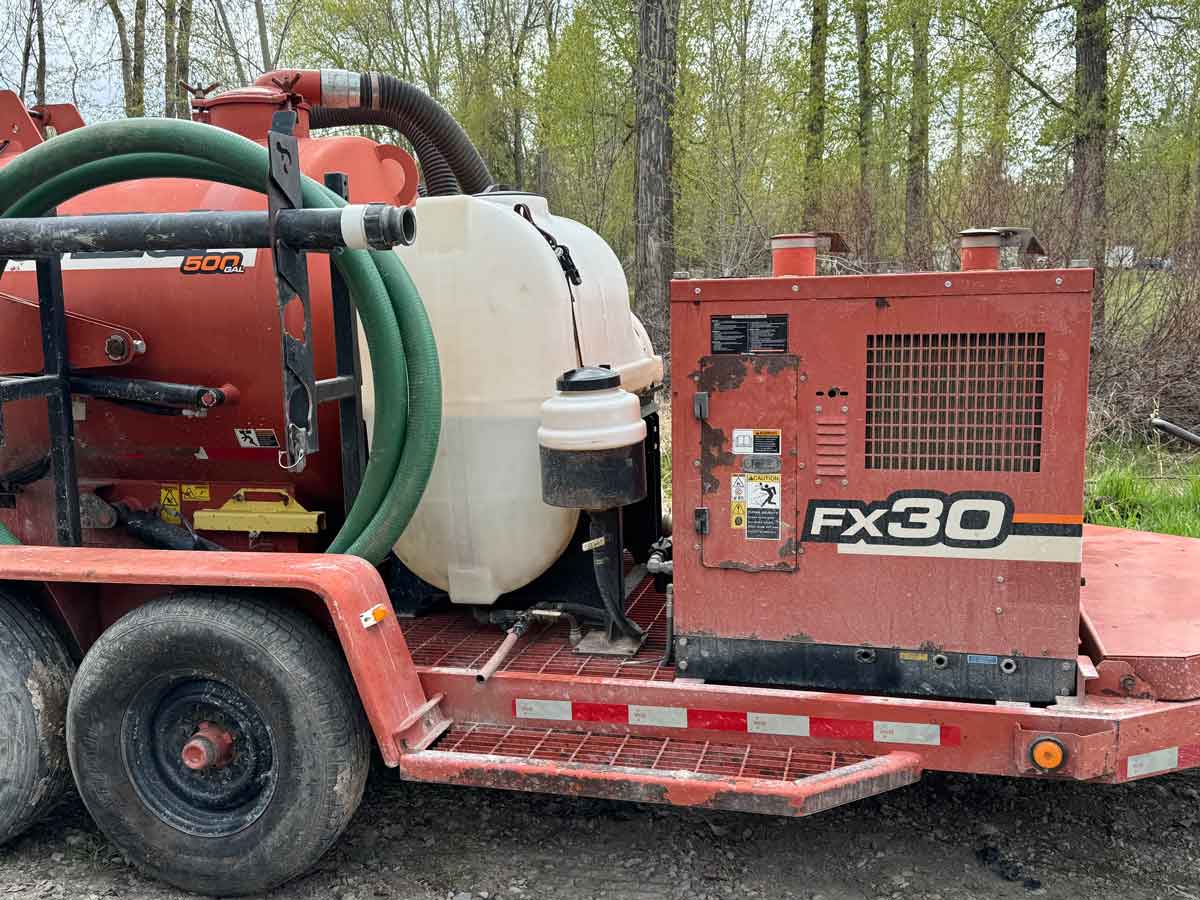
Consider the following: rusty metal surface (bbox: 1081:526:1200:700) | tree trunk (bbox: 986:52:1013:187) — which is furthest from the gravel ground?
tree trunk (bbox: 986:52:1013:187)

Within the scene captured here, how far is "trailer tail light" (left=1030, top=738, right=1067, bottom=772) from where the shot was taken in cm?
273

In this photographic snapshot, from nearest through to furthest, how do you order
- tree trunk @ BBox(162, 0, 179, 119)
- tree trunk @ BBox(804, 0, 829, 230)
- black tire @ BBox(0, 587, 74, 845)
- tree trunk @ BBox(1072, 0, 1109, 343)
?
black tire @ BBox(0, 587, 74, 845)
tree trunk @ BBox(1072, 0, 1109, 343)
tree trunk @ BBox(162, 0, 179, 119)
tree trunk @ BBox(804, 0, 829, 230)

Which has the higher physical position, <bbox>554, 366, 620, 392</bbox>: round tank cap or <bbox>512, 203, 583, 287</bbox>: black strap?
<bbox>512, 203, 583, 287</bbox>: black strap

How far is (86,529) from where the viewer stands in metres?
3.85

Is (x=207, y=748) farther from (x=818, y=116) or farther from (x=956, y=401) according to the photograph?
(x=818, y=116)

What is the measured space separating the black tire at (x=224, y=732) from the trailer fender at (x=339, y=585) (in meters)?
0.11

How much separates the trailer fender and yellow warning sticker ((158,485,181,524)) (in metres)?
0.53

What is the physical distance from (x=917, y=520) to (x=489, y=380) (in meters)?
1.36

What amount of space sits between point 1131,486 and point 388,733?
5.73 m

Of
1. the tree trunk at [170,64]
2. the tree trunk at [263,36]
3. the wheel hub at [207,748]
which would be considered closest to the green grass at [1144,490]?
the wheel hub at [207,748]

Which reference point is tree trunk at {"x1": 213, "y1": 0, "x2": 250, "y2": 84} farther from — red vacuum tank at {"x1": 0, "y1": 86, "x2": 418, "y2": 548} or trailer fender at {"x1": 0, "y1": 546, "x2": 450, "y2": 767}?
trailer fender at {"x1": 0, "y1": 546, "x2": 450, "y2": 767}

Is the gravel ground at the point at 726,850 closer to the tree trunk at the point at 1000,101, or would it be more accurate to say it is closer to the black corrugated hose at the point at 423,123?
the black corrugated hose at the point at 423,123

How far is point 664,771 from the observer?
2.86m

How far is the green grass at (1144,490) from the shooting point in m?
6.39
